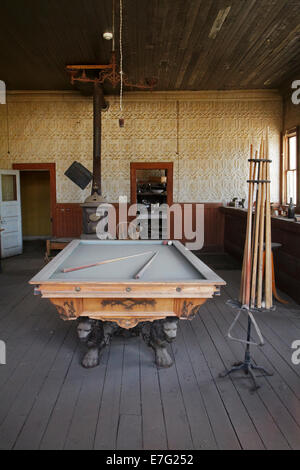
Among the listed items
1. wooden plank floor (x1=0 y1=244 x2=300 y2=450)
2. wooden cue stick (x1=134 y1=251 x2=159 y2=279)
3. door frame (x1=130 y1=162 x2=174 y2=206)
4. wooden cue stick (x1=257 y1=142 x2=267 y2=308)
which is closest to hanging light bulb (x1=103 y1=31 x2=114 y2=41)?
door frame (x1=130 y1=162 x2=174 y2=206)

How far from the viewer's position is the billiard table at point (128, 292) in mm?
2543

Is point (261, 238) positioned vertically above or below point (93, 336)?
above

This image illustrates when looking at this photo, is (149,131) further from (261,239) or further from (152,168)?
(261,239)

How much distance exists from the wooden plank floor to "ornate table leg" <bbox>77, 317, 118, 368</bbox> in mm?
91

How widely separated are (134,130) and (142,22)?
12.0 ft

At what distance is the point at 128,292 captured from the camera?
255cm

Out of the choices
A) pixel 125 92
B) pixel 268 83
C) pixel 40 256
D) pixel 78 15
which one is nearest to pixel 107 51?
pixel 78 15

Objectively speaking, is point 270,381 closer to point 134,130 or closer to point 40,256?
point 40,256

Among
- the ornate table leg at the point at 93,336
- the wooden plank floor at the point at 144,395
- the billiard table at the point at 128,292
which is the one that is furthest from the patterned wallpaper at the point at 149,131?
the ornate table leg at the point at 93,336

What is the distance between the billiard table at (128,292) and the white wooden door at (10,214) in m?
5.35

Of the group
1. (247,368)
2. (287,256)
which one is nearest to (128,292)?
(247,368)

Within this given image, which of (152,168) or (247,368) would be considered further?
(152,168)

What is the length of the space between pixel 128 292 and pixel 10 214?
6498 mm

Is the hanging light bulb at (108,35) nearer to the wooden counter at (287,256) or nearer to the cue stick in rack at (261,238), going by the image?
the wooden counter at (287,256)
